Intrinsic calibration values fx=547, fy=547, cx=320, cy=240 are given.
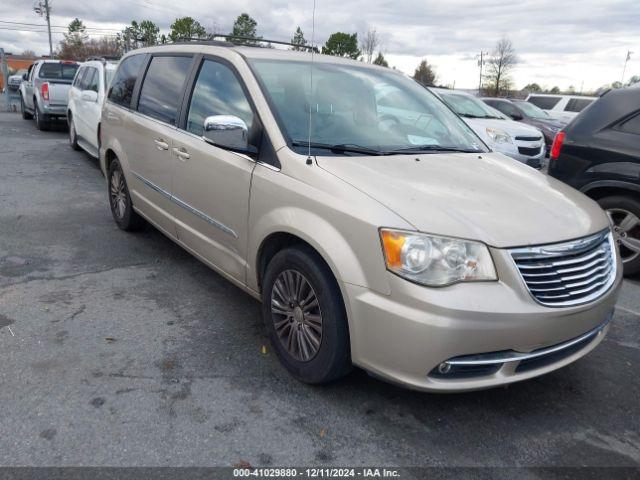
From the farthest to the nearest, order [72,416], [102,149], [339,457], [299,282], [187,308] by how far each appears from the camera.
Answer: [102,149], [187,308], [299,282], [72,416], [339,457]

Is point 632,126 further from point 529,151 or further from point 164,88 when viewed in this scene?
point 529,151

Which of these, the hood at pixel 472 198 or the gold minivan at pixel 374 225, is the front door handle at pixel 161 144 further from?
the hood at pixel 472 198

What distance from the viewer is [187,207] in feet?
13.3

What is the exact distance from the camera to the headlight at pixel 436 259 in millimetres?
2465

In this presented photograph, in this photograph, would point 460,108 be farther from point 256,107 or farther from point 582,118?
point 256,107

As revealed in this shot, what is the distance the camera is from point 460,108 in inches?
442

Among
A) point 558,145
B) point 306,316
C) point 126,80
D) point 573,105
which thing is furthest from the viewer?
point 573,105

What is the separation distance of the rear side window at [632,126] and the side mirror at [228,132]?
3.85 metres

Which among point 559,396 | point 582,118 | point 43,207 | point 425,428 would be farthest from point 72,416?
point 582,118

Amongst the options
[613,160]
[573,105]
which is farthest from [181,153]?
[573,105]

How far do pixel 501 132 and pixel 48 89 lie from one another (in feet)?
35.5

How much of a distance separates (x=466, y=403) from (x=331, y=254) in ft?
3.79

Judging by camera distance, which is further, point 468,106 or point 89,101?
point 468,106

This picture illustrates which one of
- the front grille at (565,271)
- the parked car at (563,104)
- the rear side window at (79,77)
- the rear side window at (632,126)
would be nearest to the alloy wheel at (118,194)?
the front grille at (565,271)
